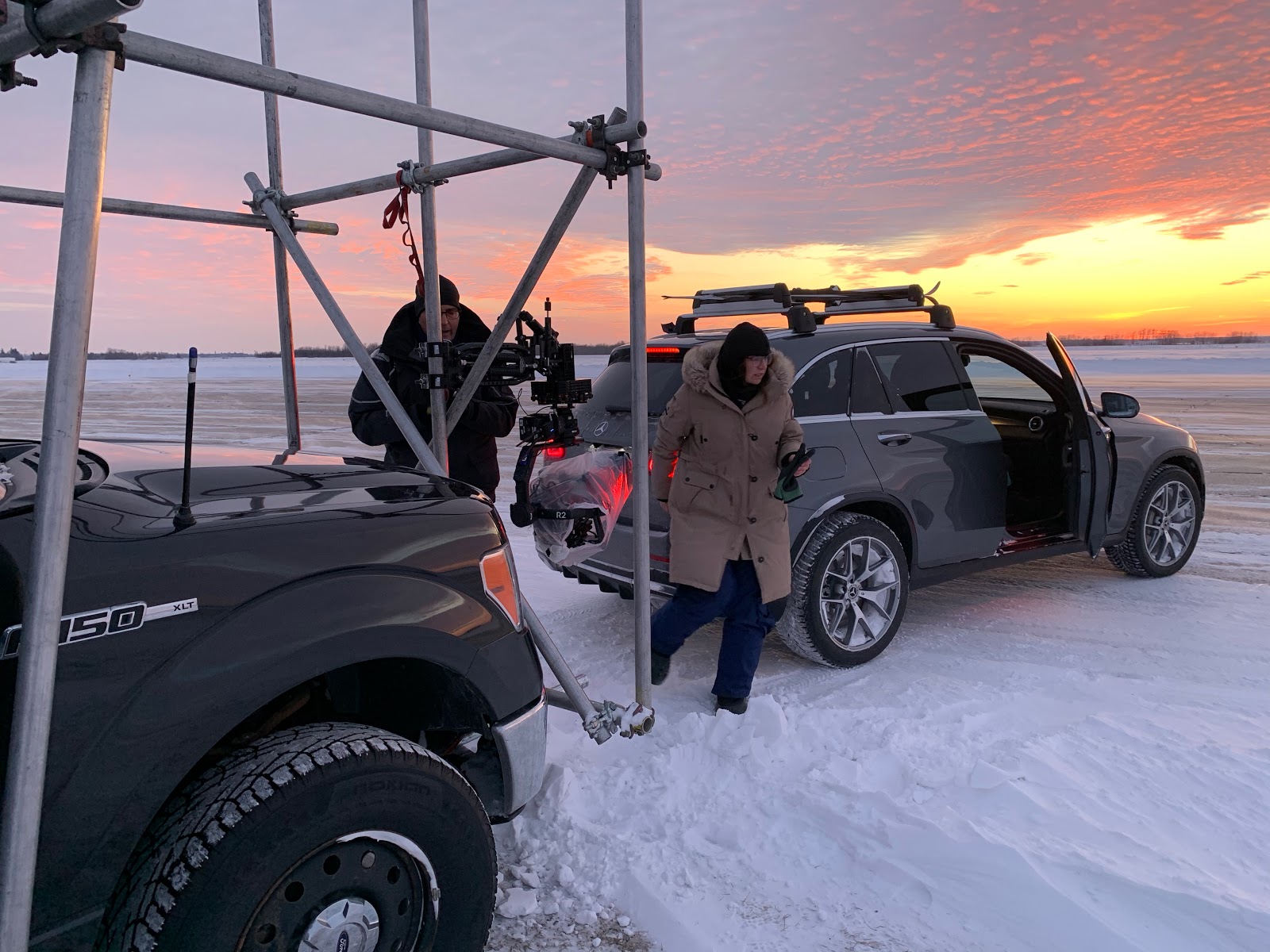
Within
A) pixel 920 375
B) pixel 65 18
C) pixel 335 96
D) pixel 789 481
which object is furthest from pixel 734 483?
pixel 65 18

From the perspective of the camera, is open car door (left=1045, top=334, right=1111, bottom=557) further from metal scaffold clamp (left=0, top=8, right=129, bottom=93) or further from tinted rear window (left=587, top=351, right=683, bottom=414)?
metal scaffold clamp (left=0, top=8, right=129, bottom=93)

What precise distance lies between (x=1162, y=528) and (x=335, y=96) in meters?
5.97

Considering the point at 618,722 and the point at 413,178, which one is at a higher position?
the point at 413,178

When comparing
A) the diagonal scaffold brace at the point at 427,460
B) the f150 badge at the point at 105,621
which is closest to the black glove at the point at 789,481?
the diagonal scaffold brace at the point at 427,460

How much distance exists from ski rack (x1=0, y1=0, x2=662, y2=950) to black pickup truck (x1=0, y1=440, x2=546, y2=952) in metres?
0.09

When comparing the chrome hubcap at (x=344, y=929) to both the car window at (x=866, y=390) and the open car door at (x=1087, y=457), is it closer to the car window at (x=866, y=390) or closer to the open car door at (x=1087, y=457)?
the car window at (x=866, y=390)

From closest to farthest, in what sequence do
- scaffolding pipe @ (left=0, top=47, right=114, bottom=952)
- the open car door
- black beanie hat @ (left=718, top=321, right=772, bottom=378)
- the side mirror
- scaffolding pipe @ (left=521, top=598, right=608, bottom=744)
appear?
scaffolding pipe @ (left=0, top=47, right=114, bottom=952) → scaffolding pipe @ (left=521, top=598, right=608, bottom=744) → black beanie hat @ (left=718, top=321, right=772, bottom=378) → the open car door → the side mirror

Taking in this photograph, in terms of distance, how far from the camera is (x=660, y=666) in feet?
14.1

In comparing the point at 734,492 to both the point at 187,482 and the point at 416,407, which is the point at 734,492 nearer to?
the point at 416,407

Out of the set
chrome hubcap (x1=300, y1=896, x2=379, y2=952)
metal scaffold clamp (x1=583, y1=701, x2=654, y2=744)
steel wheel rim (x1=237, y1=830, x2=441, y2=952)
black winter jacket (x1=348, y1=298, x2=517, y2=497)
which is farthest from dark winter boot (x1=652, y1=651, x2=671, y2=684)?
chrome hubcap (x1=300, y1=896, x2=379, y2=952)

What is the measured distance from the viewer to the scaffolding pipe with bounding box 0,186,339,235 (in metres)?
3.14

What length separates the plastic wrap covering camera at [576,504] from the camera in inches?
137

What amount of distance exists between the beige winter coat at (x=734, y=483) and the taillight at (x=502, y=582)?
5.67 ft

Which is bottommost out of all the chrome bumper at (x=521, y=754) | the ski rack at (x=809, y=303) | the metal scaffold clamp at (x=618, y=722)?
the metal scaffold clamp at (x=618, y=722)
